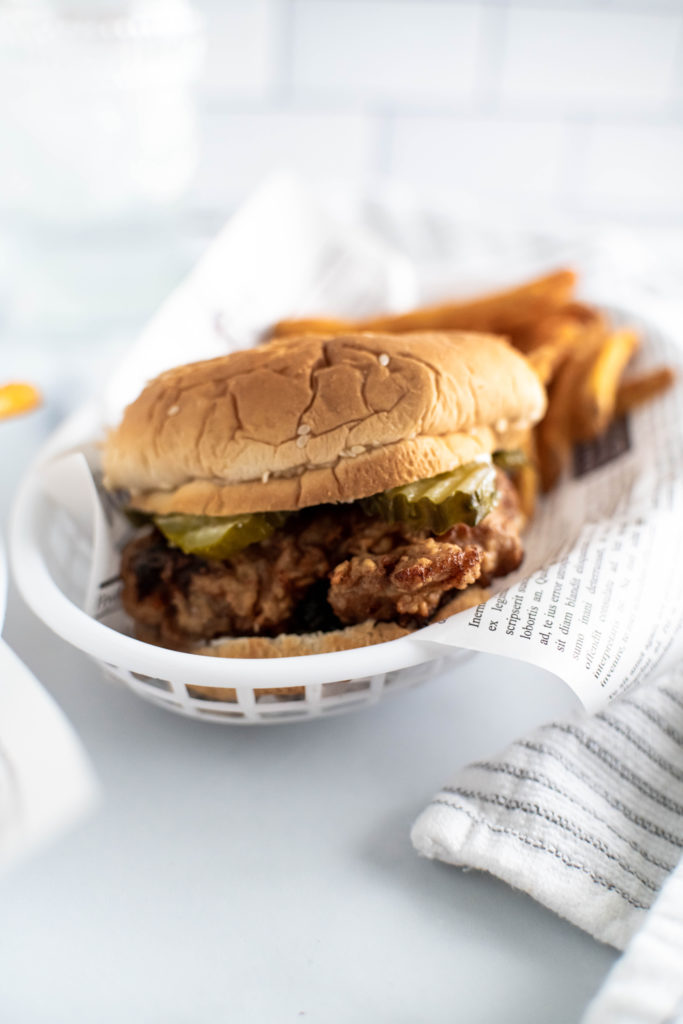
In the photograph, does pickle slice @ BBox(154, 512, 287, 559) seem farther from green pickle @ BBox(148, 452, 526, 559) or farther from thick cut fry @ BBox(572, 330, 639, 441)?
thick cut fry @ BBox(572, 330, 639, 441)

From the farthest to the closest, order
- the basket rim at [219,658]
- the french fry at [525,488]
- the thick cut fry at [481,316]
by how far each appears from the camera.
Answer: the thick cut fry at [481,316], the french fry at [525,488], the basket rim at [219,658]

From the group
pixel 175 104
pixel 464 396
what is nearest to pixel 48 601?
pixel 464 396

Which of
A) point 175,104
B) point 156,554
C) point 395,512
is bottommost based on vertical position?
point 156,554

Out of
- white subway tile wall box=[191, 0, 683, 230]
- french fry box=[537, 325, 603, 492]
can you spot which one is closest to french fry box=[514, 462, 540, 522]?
french fry box=[537, 325, 603, 492]

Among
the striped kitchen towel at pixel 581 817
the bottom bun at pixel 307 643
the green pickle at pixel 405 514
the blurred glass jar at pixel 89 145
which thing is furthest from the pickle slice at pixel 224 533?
the blurred glass jar at pixel 89 145

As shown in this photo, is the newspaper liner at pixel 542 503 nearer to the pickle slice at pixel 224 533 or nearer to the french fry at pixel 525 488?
the french fry at pixel 525 488

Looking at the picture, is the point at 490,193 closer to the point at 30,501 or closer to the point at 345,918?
the point at 30,501

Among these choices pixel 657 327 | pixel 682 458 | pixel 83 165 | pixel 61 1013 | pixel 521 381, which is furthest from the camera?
pixel 83 165
